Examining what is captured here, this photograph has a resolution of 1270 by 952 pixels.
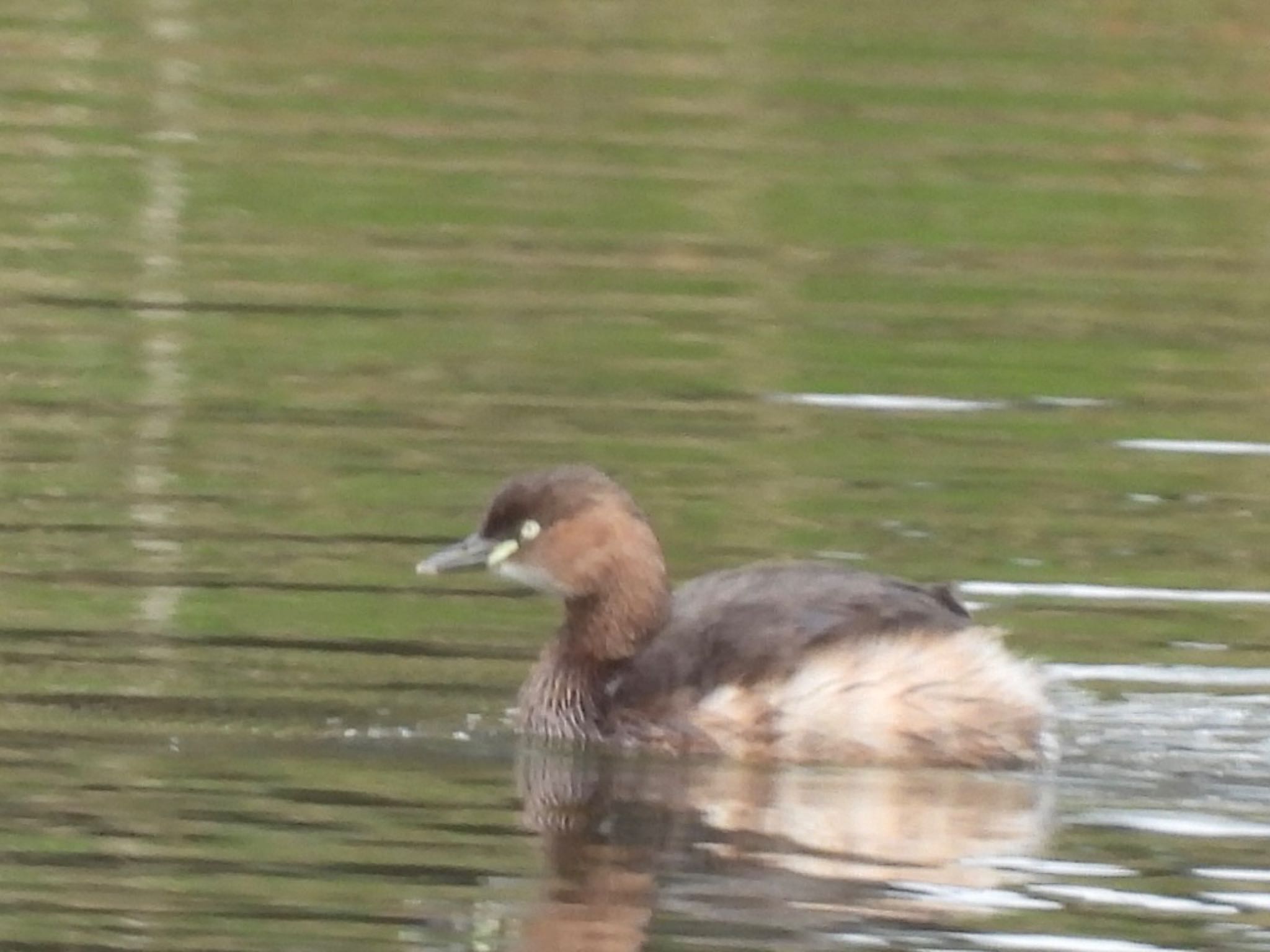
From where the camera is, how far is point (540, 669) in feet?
33.9

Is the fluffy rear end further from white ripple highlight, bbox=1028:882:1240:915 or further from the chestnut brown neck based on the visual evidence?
white ripple highlight, bbox=1028:882:1240:915

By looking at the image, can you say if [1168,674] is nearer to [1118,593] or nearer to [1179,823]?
[1118,593]

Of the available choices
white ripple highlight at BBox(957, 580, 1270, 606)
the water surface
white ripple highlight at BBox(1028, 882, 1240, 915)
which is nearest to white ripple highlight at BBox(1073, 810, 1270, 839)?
the water surface

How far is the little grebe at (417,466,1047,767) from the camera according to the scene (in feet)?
32.9

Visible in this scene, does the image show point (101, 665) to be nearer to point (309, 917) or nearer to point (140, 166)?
point (309, 917)

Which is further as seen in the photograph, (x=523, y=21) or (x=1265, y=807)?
(x=523, y=21)

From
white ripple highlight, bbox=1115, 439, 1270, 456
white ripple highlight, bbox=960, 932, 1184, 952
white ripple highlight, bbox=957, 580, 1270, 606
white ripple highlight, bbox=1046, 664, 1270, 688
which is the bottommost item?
white ripple highlight, bbox=1115, 439, 1270, 456

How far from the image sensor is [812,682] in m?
10.0

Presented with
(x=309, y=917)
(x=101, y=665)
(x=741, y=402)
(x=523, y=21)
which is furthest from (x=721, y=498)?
(x=523, y=21)

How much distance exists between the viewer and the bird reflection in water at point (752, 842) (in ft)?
27.3

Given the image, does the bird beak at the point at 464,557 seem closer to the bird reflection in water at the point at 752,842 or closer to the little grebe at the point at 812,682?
the little grebe at the point at 812,682

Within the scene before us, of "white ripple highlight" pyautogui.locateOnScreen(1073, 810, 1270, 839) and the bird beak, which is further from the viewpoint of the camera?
the bird beak

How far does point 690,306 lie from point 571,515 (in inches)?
203

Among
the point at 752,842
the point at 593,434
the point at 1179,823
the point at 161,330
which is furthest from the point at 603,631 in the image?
the point at 161,330
